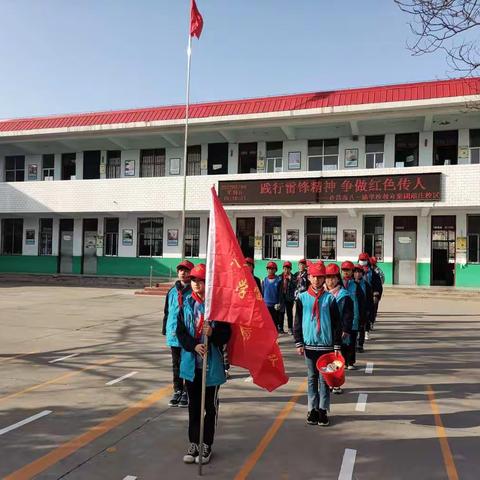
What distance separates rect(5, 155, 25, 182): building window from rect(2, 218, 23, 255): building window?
8.20 ft

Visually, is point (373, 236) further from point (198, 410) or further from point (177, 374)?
point (198, 410)

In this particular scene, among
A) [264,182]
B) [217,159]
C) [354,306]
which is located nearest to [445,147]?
[264,182]

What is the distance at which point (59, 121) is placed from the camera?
86.5 feet

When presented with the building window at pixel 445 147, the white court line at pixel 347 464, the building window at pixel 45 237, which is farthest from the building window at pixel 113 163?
the white court line at pixel 347 464

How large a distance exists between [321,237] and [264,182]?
12.5 ft

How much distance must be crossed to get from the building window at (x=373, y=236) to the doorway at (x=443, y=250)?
228 centimetres

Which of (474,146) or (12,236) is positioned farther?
(12,236)

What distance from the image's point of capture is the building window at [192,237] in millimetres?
25250

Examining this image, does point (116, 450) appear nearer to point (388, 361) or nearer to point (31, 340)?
point (388, 361)

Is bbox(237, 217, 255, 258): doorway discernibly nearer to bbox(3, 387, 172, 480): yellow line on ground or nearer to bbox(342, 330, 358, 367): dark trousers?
bbox(342, 330, 358, 367): dark trousers

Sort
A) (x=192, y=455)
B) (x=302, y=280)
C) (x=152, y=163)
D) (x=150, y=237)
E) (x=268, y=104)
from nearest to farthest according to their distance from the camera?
1. (x=192, y=455)
2. (x=302, y=280)
3. (x=268, y=104)
4. (x=150, y=237)
5. (x=152, y=163)

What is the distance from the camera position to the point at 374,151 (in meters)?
22.7

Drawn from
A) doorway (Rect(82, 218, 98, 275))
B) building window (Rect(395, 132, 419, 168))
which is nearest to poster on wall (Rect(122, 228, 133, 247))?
doorway (Rect(82, 218, 98, 275))

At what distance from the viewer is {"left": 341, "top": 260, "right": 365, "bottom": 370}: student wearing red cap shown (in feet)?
25.1
